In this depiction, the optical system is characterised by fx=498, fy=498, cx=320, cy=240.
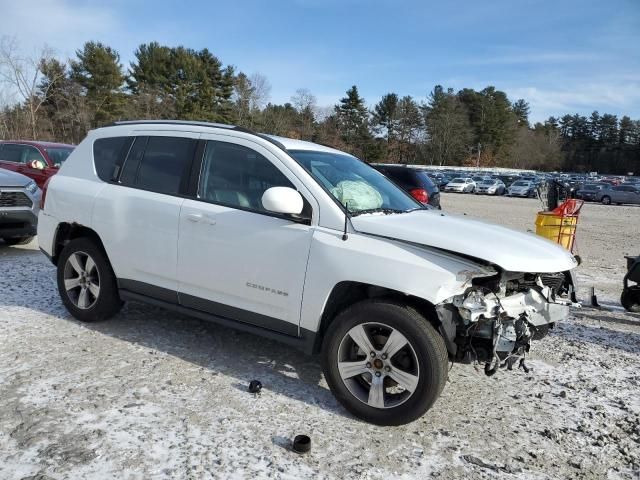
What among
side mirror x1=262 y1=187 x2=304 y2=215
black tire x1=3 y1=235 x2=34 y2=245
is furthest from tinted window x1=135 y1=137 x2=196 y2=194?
black tire x1=3 y1=235 x2=34 y2=245

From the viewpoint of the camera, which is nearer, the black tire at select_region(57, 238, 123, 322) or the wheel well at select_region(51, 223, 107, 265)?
the black tire at select_region(57, 238, 123, 322)

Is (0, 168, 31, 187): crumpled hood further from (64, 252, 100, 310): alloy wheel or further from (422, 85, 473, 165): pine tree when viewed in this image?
(422, 85, 473, 165): pine tree

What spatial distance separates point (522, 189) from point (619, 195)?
7.47 m

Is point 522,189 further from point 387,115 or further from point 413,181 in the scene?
point 387,115

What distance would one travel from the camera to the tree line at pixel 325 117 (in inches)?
2035

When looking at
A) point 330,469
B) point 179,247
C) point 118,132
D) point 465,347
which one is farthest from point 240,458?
point 118,132

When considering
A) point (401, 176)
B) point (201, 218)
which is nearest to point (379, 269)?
point (201, 218)

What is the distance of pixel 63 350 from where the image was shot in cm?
411

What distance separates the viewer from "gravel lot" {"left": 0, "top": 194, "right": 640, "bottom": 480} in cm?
275

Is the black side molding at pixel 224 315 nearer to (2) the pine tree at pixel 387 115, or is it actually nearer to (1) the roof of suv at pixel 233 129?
(1) the roof of suv at pixel 233 129

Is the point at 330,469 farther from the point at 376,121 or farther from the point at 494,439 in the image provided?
the point at 376,121

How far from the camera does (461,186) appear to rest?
44.2 meters

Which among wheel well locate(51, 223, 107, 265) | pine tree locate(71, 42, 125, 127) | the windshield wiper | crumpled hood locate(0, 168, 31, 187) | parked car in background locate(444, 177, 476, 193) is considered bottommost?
wheel well locate(51, 223, 107, 265)

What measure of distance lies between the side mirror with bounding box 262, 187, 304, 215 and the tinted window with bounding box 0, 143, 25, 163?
10.5 metres
